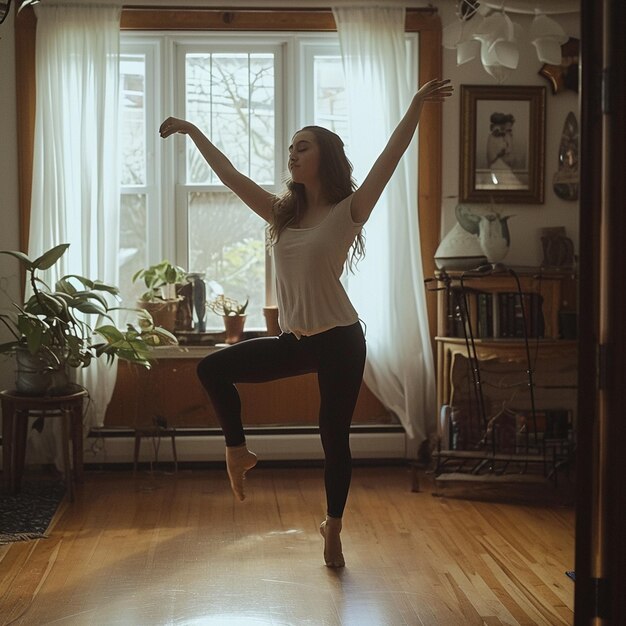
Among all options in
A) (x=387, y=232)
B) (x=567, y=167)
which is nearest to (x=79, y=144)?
(x=387, y=232)

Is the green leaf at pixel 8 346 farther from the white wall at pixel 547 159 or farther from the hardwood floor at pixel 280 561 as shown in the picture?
the white wall at pixel 547 159

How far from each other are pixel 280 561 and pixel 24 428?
5.60 ft

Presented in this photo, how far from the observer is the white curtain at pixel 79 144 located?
487 cm

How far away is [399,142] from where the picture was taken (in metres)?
3.08

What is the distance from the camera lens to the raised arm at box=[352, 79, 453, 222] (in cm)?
307

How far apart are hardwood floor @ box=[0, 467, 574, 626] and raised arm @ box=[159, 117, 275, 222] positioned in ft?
4.33

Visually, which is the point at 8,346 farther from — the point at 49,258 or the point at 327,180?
the point at 327,180

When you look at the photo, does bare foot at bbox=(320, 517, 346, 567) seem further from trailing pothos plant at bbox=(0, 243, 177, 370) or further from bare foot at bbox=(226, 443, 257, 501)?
trailing pothos plant at bbox=(0, 243, 177, 370)

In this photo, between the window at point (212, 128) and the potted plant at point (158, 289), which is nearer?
the potted plant at point (158, 289)

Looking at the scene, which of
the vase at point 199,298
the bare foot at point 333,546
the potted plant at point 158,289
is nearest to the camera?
the bare foot at point 333,546

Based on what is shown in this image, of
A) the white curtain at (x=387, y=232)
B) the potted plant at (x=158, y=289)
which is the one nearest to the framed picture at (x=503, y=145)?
the white curtain at (x=387, y=232)

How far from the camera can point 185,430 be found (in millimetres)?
5121

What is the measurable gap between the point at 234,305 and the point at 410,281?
0.97 meters

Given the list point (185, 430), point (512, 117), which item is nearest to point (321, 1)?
point (512, 117)
